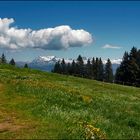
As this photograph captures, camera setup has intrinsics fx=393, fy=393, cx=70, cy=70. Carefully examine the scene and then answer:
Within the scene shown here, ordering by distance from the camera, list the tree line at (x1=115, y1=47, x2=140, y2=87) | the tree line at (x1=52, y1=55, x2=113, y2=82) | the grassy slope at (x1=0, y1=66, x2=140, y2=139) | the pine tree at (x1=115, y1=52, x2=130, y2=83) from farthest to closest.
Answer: the tree line at (x1=52, y1=55, x2=113, y2=82)
the pine tree at (x1=115, y1=52, x2=130, y2=83)
the tree line at (x1=115, y1=47, x2=140, y2=87)
the grassy slope at (x1=0, y1=66, x2=140, y2=139)

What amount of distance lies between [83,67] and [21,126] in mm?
148158

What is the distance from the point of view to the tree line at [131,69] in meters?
123

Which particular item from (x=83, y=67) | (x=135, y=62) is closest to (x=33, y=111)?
(x=135, y=62)

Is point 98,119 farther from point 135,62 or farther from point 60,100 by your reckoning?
point 135,62

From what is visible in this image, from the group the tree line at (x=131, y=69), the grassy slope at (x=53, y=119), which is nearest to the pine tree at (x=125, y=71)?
the tree line at (x=131, y=69)

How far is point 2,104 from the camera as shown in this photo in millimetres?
27984

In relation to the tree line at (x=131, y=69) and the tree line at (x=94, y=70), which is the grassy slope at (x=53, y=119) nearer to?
the tree line at (x=131, y=69)

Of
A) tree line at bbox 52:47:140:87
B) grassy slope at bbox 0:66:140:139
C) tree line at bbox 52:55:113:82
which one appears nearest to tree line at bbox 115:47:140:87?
tree line at bbox 52:47:140:87

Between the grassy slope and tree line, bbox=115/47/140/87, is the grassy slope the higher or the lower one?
the lower one

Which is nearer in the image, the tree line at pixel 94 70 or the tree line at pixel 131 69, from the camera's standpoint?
the tree line at pixel 131 69

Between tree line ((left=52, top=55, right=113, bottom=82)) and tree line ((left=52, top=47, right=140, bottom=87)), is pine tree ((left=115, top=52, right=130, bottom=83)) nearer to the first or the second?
tree line ((left=52, top=47, right=140, bottom=87))

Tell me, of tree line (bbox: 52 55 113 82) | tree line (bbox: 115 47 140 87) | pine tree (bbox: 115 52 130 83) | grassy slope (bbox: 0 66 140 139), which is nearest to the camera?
grassy slope (bbox: 0 66 140 139)

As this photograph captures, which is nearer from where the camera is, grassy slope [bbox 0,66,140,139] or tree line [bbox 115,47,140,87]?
grassy slope [bbox 0,66,140,139]

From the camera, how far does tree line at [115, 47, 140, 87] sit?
405 feet
